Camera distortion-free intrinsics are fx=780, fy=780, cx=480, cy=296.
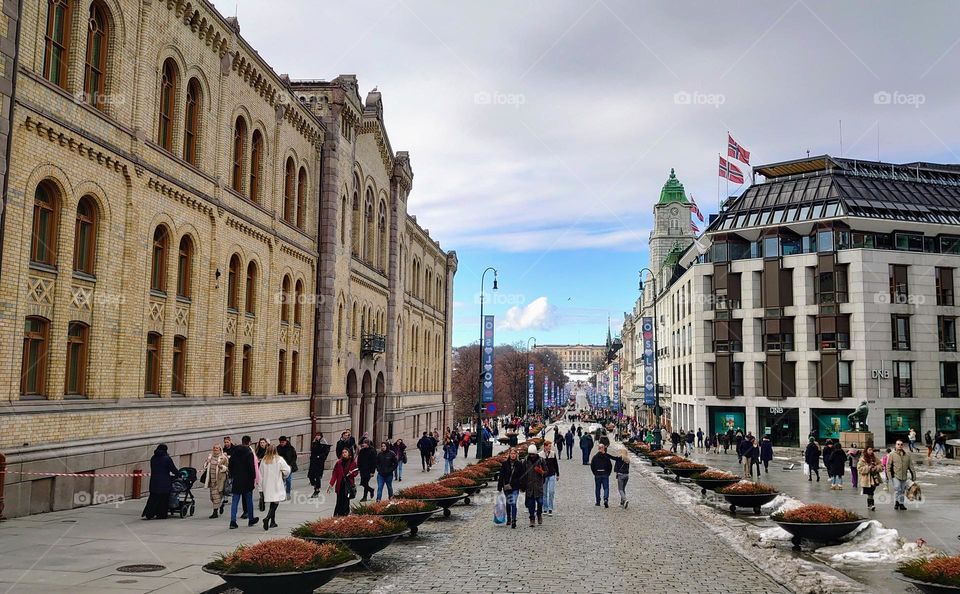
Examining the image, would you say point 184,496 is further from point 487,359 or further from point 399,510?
point 487,359

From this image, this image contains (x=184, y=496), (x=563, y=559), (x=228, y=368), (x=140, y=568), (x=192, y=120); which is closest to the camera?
(x=140, y=568)

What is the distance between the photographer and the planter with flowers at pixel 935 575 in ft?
29.7

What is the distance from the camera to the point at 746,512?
2020cm

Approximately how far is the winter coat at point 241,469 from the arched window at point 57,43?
9161 mm

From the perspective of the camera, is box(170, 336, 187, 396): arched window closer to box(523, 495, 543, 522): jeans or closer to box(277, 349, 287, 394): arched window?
box(277, 349, 287, 394): arched window

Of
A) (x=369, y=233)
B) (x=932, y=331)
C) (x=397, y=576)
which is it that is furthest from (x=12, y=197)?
(x=932, y=331)

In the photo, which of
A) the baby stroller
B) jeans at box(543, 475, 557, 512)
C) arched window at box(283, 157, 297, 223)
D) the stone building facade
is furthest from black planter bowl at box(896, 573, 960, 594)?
arched window at box(283, 157, 297, 223)

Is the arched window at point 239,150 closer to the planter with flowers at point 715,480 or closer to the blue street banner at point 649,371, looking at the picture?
the planter with flowers at point 715,480

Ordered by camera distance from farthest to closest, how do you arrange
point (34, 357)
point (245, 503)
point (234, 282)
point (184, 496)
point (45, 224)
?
point (234, 282)
point (184, 496)
point (45, 224)
point (34, 357)
point (245, 503)

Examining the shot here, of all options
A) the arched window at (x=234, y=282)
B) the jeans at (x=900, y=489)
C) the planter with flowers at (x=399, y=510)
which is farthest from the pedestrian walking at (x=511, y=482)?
the arched window at (x=234, y=282)

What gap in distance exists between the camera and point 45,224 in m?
17.1

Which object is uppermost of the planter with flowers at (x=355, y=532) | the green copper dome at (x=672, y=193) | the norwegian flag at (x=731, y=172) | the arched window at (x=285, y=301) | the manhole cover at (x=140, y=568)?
the green copper dome at (x=672, y=193)

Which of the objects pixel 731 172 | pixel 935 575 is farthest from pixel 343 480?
pixel 731 172

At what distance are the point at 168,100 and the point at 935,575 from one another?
2169 cm
